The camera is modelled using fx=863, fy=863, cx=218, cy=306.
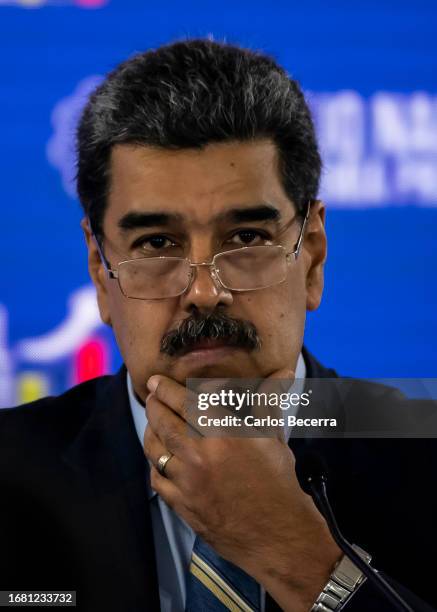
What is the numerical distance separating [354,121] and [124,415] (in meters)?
1.10

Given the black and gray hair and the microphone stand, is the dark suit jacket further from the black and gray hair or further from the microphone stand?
the black and gray hair

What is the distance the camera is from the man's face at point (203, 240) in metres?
1.66

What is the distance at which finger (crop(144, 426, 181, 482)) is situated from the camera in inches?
61.1

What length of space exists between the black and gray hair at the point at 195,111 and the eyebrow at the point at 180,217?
0.11 meters

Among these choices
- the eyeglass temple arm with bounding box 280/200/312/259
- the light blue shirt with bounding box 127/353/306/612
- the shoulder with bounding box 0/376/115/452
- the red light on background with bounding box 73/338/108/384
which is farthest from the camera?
the red light on background with bounding box 73/338/108/384

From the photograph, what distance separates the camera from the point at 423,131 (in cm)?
242

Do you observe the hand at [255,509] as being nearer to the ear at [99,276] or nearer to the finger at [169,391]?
the finger at [169,391]

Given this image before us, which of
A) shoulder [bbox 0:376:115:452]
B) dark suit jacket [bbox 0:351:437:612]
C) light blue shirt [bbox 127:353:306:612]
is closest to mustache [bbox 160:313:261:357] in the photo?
light blue shirt [bbox 127:353:306:612]

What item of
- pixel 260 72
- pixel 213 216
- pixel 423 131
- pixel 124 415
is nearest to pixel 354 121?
pixel 423 131

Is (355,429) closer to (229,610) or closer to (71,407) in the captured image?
(229,610)

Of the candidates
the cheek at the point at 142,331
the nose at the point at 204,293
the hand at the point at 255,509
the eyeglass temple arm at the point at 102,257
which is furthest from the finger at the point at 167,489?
the eyeglass temple arm at the point at 102,257

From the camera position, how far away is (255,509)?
4.85 feet

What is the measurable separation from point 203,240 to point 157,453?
1.37 feet

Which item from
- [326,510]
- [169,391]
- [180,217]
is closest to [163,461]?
[169,391]
